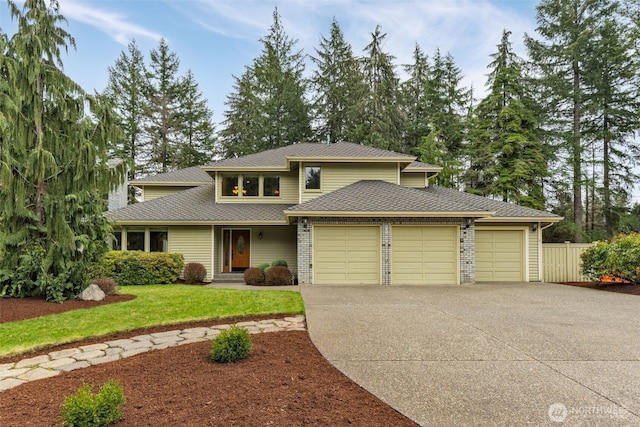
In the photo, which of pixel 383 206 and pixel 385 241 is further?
pixel 383 206

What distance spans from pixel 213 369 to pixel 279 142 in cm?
2395

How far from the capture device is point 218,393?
3.08 m

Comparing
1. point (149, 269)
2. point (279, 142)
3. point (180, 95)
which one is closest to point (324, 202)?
point (149, 269)

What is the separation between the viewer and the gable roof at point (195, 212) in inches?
516

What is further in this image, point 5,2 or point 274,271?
point 274,271

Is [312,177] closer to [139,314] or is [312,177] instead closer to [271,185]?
[271,185]

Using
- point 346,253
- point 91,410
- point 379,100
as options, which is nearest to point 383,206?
point 346,253

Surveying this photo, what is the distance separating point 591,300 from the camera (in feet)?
27.9

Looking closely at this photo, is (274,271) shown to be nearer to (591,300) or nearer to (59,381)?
(59,381)

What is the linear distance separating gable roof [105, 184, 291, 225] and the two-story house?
0.14ft

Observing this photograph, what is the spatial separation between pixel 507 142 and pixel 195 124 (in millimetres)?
24208

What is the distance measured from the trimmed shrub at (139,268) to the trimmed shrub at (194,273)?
411mm

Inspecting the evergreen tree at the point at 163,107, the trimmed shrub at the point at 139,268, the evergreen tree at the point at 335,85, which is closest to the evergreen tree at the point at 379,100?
the evergreen tree at the point at 335,85

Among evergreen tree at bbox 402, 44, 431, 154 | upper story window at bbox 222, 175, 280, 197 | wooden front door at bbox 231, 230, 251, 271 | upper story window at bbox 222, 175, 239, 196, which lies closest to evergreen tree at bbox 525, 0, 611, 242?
evergreen tree at bbox 402, 44, 431, 154
